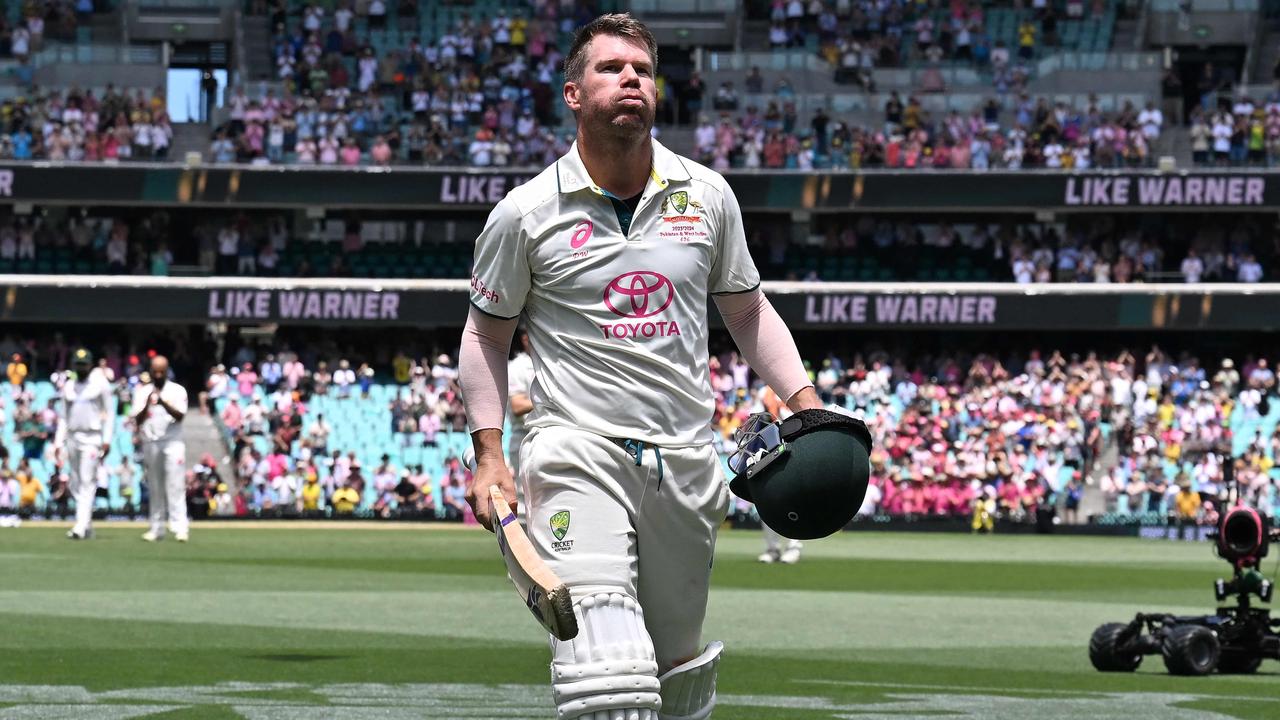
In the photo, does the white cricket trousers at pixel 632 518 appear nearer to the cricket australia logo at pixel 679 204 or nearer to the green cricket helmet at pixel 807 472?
the green cricket helmet at pixel 807 472

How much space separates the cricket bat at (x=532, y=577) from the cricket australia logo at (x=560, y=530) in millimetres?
72

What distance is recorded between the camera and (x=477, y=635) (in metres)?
14.6

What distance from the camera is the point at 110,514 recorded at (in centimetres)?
3469

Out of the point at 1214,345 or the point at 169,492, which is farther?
the point at 1214,345

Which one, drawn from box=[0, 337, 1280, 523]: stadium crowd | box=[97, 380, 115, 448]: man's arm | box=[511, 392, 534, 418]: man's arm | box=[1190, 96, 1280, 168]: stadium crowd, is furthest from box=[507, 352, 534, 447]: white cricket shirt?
box=[1190, 96, 1280, 168]: stadium crowd

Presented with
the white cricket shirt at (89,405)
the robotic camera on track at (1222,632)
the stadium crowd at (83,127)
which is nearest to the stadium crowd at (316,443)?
the stadium crowd at (83,127)

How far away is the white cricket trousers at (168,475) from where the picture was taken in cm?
2364

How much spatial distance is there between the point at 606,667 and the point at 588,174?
1.56m

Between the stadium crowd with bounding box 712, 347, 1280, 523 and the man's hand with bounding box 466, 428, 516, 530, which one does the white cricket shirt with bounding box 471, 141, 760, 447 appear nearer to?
the man's hand with bounding box 466, 428, 516, 530

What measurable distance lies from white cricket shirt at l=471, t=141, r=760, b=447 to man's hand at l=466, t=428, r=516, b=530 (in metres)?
0.17

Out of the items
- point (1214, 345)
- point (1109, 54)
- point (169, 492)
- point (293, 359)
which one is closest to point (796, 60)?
point (1109, 54)

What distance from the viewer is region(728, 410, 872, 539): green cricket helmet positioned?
5.96 meters

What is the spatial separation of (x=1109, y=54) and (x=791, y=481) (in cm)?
4273

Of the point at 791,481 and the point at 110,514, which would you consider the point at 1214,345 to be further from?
the point at 791,481
